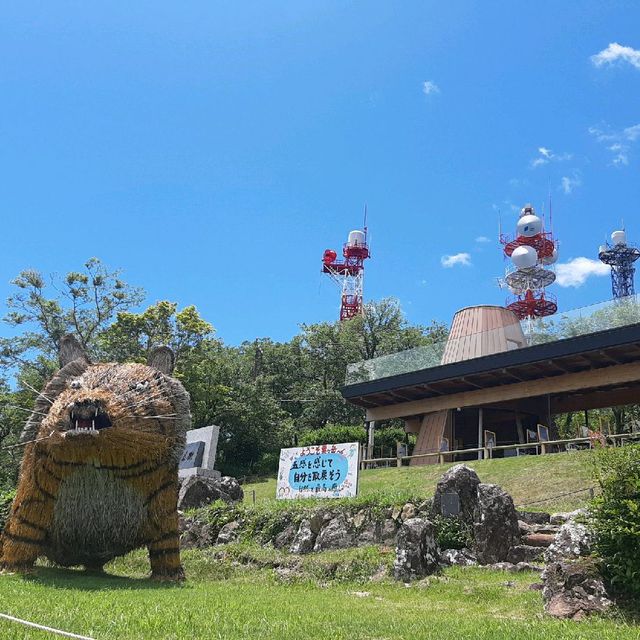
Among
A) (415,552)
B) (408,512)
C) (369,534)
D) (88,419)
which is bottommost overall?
(415,552)

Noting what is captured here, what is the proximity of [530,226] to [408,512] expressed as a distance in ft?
132

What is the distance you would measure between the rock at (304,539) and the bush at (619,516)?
6921mm

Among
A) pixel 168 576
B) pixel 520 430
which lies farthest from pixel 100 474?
pixel 520 430

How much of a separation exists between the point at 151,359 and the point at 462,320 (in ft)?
64.6

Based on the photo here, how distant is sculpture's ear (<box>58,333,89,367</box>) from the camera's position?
35.9 feet

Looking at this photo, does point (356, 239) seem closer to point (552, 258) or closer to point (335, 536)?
point (552, 258)

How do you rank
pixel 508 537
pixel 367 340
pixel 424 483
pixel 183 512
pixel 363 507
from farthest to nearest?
pixel 367 340
pixel 424 483
pixel 183 512
pixel 363 507
pixel 508 537

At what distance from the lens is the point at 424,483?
19453 millimetres

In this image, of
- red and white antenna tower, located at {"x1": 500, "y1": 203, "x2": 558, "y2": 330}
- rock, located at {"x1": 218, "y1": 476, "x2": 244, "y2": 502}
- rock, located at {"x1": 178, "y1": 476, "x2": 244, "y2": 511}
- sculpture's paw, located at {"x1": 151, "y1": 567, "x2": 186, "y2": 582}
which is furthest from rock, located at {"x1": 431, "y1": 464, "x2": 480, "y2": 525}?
red and white antenna tower, located at {"x1": 500, "y1": 203, "x2": 558, "y2": 330}

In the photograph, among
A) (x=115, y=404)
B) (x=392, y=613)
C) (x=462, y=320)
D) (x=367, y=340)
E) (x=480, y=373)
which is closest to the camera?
(x=392, y=613)

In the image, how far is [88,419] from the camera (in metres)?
8.87

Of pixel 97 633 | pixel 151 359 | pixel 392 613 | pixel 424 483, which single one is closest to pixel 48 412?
pixel 151 359

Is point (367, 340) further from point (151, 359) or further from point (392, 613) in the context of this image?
point (392, 613)

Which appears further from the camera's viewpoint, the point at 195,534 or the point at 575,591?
the point at 195,534
